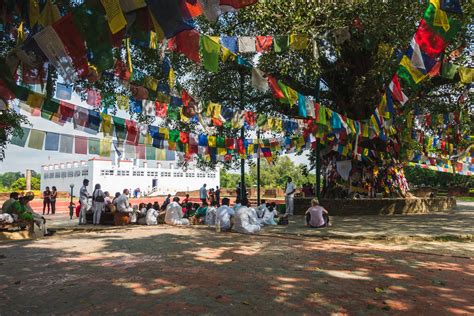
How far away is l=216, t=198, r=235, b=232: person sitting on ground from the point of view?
11078 millimetres

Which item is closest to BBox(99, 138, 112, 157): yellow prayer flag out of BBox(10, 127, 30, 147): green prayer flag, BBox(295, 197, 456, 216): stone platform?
BBox(10, 127, 30, 147): green prayer flag

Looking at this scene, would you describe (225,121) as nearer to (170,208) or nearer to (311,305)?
(170,208)

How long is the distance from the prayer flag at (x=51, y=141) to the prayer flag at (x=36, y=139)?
12 centimetres

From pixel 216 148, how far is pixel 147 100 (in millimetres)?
4452

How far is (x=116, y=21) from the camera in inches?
189

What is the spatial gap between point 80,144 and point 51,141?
0.78 meters

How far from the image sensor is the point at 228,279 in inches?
213

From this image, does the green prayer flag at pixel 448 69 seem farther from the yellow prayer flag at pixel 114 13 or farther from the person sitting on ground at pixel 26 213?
the person sitting on ground at pixel 26 213

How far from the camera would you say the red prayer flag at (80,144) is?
32.7ft

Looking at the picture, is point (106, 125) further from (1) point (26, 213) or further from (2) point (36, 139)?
(1) point (26, 213)

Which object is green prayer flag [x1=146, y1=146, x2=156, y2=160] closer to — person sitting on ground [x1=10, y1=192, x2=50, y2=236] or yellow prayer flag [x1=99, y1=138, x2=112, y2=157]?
Answer: yellow prayer flag [x1=99, y1=138, x2=112, y2=157]

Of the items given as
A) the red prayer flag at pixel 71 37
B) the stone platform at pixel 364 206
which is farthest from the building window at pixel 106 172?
the red prayer flag at pixel 71 37

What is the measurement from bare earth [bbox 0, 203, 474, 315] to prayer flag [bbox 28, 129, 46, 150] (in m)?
2.35

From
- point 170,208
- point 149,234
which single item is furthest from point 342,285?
point 170,208
